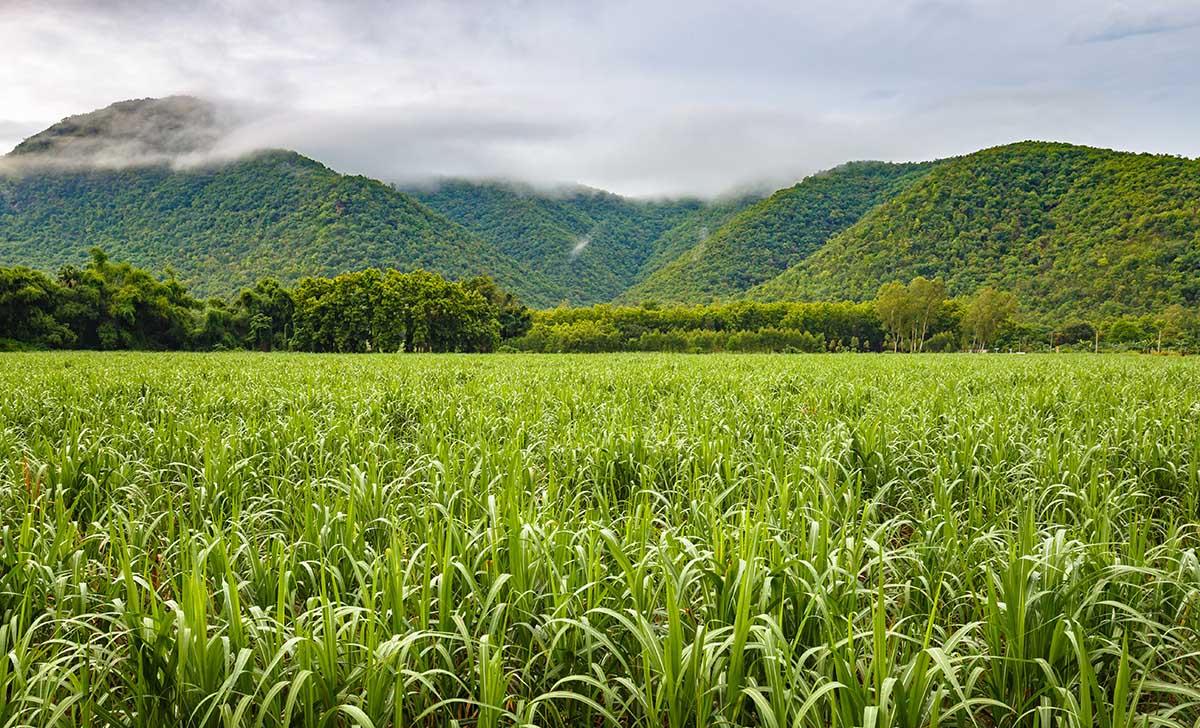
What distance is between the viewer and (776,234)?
501ft

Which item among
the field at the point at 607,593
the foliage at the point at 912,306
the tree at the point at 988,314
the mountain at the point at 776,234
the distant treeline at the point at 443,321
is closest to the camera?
the field at the point at 607,593

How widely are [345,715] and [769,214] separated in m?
172

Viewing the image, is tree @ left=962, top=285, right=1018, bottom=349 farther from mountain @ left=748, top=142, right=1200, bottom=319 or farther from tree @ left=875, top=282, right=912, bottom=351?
mountain @ left=748, top=142, right=1200, bottom=319

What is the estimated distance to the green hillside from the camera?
11206 centimetres

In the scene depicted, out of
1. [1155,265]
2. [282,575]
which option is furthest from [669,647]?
[1155,265]

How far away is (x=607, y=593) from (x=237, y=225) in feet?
515

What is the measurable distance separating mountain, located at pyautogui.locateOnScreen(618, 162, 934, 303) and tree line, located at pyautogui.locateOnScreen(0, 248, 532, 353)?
8263cm

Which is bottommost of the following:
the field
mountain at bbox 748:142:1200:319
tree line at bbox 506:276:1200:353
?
the field

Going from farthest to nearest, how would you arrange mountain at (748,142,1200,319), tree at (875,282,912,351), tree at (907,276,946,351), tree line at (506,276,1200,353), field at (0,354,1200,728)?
mountain at (748,142,1200,319), tree at (875,282,912,351), tree at (907,276,946,351), tree line at (506,276,1200,353), field at (0,354,1200,728)

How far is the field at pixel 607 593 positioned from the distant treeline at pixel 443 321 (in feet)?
182

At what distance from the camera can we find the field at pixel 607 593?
164 cm

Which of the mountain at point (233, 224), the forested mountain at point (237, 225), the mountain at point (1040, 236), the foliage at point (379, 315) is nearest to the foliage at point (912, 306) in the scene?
the mountain at point (1040, 236)

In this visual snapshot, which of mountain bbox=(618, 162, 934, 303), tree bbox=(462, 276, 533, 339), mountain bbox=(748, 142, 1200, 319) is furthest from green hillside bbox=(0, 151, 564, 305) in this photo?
mountain bbox=(748, 142, 1200, 319)

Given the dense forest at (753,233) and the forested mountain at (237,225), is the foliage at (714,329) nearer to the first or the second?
the dense forest at (753,233)
